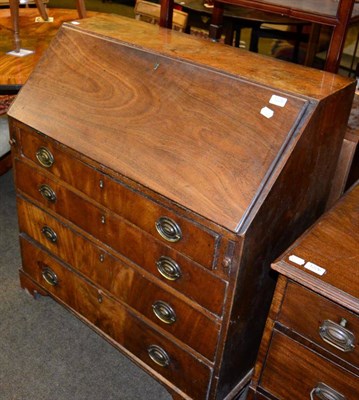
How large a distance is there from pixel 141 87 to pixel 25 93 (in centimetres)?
47

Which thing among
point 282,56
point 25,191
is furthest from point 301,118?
point 282,56

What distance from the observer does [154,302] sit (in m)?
1.59

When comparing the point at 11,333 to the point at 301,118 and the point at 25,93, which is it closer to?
the point at 25,93

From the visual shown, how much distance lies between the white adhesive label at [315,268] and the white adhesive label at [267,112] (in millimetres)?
380

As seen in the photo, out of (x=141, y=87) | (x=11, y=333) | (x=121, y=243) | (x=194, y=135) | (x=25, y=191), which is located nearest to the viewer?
(x=194, y=135)

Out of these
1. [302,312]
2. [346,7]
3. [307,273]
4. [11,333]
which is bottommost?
[11,333]

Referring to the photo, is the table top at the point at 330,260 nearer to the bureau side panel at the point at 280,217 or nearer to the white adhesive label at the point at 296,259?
the white adhesive label at the point at 296,259

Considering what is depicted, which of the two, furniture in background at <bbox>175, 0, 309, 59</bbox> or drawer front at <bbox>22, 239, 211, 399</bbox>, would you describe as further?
furniture in background at <bbox>175, 0, 309, 59</bbox>

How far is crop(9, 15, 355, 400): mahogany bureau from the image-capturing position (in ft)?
4.18

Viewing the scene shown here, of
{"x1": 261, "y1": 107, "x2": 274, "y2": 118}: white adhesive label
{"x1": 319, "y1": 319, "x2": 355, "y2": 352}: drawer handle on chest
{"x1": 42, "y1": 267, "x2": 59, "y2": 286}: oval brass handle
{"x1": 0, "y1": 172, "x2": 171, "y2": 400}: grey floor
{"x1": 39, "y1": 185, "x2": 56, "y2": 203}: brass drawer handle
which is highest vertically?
{"x1": 261, "y1": 107, "x2": 274, "y2": 118}: white adhesive label

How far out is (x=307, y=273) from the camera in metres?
1.16

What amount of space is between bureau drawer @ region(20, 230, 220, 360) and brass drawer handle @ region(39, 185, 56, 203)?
0.15 metres

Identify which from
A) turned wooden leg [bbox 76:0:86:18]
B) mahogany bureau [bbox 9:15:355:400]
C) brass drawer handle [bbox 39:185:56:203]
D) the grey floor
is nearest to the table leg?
mahogany bureau [bbox 9:15:355:400]

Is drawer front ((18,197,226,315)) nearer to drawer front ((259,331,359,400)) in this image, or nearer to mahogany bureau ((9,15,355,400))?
mahogany bureau ((9,15,355,400))
